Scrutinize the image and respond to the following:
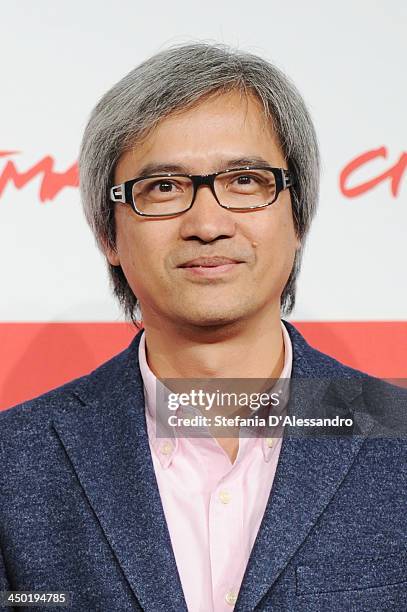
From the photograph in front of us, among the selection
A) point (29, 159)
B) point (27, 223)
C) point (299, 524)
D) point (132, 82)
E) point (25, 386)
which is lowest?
point (25, 386)

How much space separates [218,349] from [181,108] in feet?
1.26

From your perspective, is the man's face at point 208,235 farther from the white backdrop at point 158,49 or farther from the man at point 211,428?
the white backdrop at point 158,49

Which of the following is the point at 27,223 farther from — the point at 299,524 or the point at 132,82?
the point at 299,524

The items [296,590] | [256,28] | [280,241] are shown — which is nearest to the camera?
[296,590]

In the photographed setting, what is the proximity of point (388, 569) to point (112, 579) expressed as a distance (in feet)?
1.29

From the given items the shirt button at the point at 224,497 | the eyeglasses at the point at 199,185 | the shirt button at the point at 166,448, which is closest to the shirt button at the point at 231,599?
the shirt button at the point at 224,497

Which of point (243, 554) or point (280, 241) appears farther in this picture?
point (280, 241)

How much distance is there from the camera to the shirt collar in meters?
1.47

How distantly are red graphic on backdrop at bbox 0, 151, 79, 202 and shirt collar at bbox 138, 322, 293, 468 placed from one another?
1.45ft

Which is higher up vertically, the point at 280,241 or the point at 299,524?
the point at 280,241

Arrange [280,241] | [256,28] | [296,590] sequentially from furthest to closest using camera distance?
[256,28] → [280,241] → [296,590]

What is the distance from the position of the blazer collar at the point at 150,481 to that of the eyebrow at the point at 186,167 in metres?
0.32

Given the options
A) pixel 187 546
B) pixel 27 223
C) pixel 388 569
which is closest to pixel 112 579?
pixel 187 546

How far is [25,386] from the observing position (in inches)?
77.1
